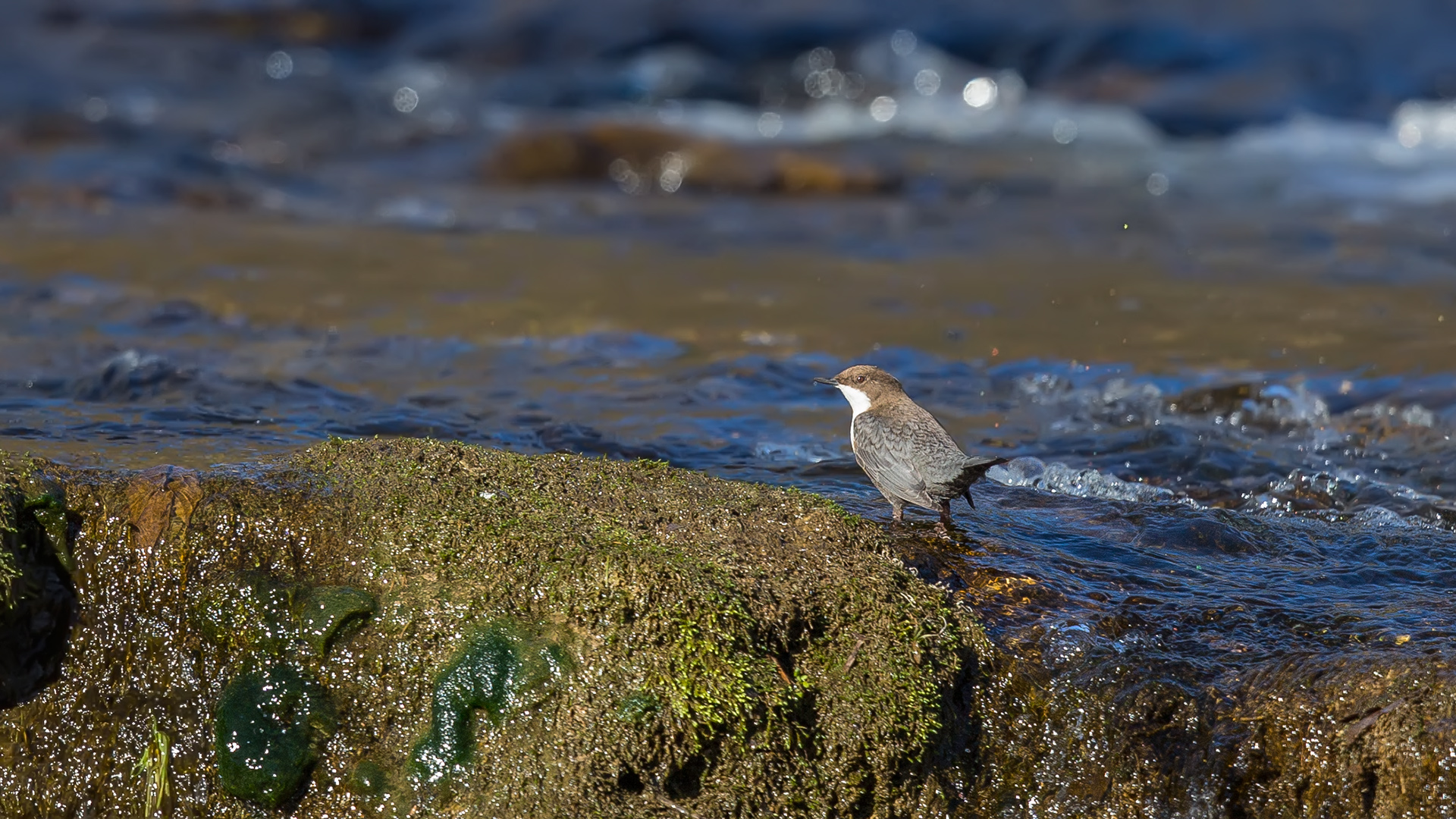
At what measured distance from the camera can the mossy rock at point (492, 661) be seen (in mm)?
3279

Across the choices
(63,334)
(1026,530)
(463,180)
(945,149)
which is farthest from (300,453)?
(945,149)

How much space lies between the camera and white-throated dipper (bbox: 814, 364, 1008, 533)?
420cm

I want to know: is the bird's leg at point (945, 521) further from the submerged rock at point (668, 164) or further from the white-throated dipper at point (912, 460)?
the submerged rock at point (668, 164)

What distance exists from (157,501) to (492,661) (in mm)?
984

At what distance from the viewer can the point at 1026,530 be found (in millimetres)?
4508

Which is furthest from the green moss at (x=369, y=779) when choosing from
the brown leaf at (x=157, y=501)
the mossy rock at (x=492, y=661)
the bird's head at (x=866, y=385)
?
the bird's head at (x=866, y=385)

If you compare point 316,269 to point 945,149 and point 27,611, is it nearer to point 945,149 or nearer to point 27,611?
point 27,611

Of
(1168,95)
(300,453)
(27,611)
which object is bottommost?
(27,611)

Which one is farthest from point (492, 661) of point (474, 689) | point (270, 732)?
point (270, 732)

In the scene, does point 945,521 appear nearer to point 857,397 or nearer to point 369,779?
point 857,397

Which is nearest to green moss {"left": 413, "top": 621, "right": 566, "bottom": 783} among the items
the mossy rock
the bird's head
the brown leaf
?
the mossy rock

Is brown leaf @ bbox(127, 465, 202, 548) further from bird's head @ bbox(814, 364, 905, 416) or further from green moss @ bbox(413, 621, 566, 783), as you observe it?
bird's head @ bbox(814, 364, 905, 416)

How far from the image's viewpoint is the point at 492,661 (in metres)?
3.35

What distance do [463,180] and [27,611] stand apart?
A: 11.0 metres
